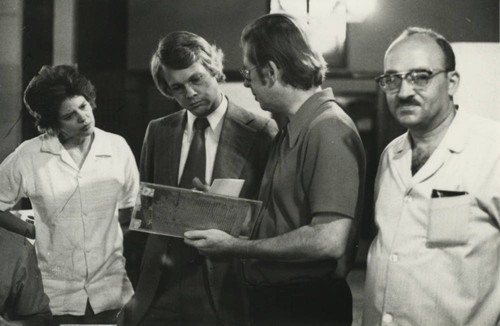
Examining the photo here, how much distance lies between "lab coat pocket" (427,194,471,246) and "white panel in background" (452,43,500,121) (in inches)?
22.8

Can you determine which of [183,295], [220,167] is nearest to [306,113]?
[220,167]

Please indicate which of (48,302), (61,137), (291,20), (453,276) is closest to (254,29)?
(291,20)

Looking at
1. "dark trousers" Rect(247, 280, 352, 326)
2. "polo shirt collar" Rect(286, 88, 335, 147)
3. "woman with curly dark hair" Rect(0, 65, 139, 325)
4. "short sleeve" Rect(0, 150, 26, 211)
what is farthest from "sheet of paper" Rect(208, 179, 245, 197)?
"short sleeve" Rect(0, 150, 26, 211)

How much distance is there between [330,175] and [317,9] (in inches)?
34.1

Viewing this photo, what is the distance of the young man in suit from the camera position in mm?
2281

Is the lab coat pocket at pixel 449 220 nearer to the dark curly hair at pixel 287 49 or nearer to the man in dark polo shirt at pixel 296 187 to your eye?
the man in dark polo shirt at pixel 296 187

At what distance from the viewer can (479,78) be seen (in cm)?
224

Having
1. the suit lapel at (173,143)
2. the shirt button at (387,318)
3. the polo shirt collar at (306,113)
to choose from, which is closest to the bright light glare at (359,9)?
the polo shirt collar at (306,113)

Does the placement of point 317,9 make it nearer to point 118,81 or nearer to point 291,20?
point 291,20

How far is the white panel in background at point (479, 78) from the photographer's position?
2.22 meters

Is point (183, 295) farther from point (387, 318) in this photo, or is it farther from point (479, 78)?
point (479, 78)

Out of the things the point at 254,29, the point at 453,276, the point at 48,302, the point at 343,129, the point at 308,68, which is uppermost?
the point at 254,29

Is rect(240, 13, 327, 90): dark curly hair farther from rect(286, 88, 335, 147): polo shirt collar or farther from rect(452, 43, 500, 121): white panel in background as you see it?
rect(452, 43, 500, 121): white panel in background

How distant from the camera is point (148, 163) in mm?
2377
